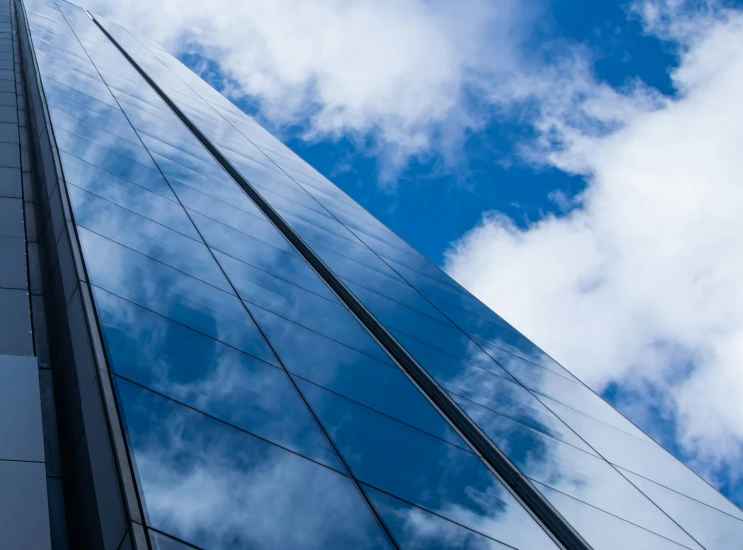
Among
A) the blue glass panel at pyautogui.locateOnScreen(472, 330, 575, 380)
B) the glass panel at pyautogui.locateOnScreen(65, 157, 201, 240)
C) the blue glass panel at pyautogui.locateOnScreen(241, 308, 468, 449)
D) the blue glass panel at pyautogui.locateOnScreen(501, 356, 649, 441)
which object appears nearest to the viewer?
the blue glass panel at pyautogui.locateOnScreen(241, 308, 468, 449)

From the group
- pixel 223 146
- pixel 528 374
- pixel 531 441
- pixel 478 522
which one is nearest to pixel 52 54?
pixel 223 146

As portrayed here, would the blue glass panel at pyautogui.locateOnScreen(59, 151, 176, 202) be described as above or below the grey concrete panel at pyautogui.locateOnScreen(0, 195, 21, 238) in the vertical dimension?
above

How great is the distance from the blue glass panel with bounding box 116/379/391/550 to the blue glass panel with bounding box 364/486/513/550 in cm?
22

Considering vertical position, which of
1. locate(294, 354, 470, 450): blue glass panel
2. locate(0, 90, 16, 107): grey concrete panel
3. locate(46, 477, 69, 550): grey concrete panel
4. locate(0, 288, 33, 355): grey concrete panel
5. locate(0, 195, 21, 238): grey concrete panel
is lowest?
locate(46, 477, 69, 550): grey concrete panel

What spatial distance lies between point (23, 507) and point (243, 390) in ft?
6.26

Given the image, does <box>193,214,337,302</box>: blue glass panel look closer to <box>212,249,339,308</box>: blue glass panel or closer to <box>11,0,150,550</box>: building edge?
<box>212,249,339,308</box>: blue glass panel

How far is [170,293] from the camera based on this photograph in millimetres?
6754

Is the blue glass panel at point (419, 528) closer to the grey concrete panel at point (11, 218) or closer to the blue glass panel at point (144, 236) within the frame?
the blue glass panel at point (144, 236)

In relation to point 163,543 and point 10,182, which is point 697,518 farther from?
point 10,182

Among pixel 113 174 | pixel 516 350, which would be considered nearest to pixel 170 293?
pixel 113 174

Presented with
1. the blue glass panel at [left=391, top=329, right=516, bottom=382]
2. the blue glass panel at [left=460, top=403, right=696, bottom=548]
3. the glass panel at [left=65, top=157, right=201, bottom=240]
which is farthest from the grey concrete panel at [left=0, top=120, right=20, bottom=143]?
the blue glass panel at [left=460, top=403, right=696, bottom=548]

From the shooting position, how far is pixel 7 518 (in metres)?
4.08

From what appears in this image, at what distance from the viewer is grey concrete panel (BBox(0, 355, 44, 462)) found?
4680mm

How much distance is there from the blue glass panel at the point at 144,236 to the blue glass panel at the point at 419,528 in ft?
10.1
